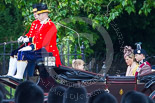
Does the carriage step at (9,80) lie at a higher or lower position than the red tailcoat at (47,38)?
lower

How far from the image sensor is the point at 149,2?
959cm

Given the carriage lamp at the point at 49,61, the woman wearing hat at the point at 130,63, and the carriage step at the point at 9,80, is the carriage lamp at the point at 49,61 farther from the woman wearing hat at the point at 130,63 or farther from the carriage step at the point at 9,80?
the woman wearing hat at the point at 130,63

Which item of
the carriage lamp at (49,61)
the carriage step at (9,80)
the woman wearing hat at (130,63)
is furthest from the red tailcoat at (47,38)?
the woman wearing hat at (130,63)

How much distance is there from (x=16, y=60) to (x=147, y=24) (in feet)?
25.8

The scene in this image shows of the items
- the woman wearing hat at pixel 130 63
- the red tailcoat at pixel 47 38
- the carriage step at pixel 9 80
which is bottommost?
the carriage step at pixel 9 80

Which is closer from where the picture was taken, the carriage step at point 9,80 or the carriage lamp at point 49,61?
the carriage lamp at point 49,61

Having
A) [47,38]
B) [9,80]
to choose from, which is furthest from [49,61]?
[9,80]

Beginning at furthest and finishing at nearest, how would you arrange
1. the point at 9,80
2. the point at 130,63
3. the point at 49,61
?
the point at 130,63 → the point at 9,80 → the point at 49,61

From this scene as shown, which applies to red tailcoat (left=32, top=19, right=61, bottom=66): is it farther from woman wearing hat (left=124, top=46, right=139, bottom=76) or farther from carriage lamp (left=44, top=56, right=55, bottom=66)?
woman wearing hat (left=124, top=46, right=139, bottom=76)

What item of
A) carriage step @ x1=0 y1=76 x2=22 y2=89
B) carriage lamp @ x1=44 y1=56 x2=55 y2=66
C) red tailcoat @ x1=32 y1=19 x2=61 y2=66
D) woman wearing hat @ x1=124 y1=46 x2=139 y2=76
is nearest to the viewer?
carriage lamp @ x1=44 y1=56 x2=55 y2=66

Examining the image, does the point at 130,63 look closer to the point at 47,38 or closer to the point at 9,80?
the point at 47,38

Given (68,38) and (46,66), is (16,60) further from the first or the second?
(68,38)

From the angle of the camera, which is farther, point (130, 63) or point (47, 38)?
point (130, 63)

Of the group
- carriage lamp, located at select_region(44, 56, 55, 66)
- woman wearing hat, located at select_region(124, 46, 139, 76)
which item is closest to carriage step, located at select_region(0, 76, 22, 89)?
carriage lamp, located at select_region(44, 56, 55, 66)
